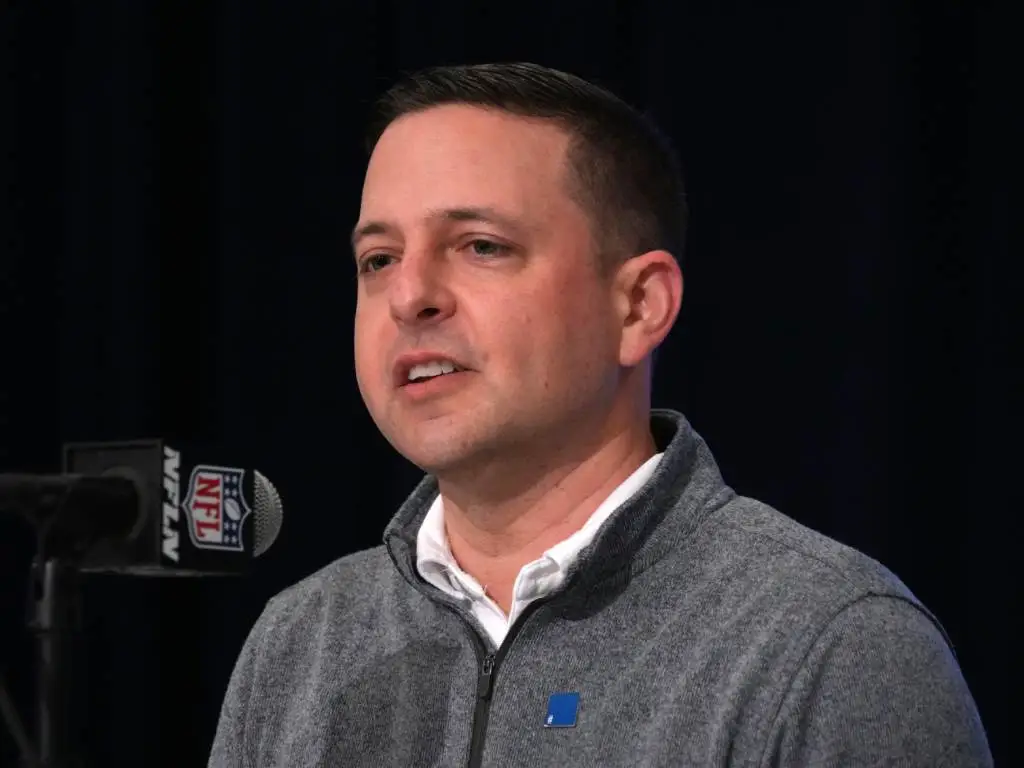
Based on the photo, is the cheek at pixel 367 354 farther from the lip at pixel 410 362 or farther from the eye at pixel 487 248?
the eye at pixel 487 248

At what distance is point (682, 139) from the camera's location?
2691 mm

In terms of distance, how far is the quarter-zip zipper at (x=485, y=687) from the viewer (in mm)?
1490

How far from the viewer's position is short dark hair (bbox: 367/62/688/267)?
1681 mm

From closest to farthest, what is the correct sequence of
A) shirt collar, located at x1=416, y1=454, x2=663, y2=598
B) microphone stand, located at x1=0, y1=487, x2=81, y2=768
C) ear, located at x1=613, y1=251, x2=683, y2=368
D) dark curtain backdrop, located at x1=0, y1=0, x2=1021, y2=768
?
microphone stand, located at x1=0, y1=487, x2=81, y2=768 → shirt collar, located at x1=416, y1=454, x2=663, y2=598 → ear, located at x1=613, y1=251, x2=683, y2=368 → dark curtain backdrop, located at x1=0, y1=0, x2=1021, y2=768

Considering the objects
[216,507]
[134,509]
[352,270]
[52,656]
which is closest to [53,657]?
[52,656]

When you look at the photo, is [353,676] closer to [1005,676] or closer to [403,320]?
[403,320]

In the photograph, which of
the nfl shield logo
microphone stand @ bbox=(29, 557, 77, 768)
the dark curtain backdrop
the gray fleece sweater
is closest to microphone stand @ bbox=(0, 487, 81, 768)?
microphone stand @ bbox=(29, 557, 77, 768)

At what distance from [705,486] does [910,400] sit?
38.6 inches

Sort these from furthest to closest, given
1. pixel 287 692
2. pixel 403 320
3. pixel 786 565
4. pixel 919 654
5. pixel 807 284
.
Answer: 1. pixel 807 284
2. pixel 287 692
3. pixel 403 320
4. pixel 786 565
5. pixel 919 654

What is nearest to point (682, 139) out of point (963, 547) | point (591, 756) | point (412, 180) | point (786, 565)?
point (963, 547)

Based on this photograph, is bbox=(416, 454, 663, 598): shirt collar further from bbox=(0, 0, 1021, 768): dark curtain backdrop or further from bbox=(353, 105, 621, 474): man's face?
bbox=(0, 0, 1021, 768): dark curtain backdrop

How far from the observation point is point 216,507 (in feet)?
5.22

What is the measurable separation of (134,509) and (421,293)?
401mm

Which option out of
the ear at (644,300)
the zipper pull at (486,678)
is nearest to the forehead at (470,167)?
the ear at (644,300)
